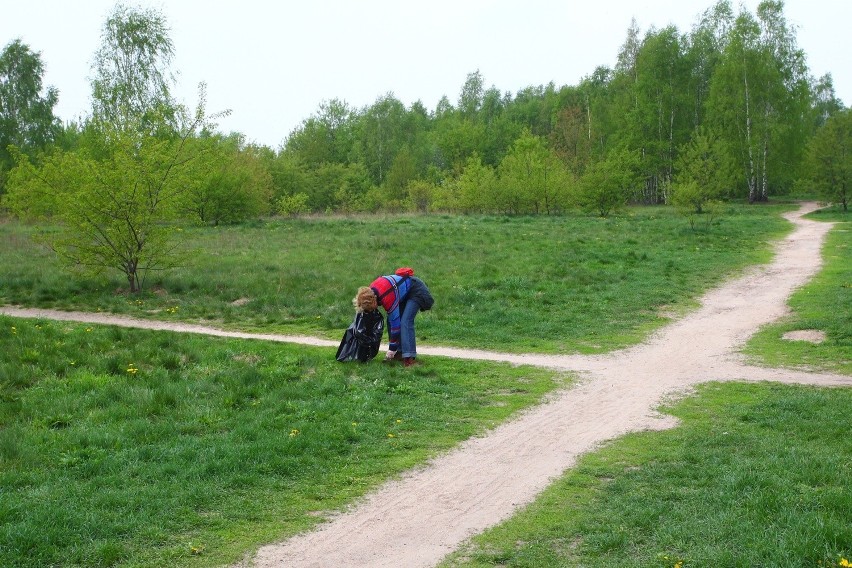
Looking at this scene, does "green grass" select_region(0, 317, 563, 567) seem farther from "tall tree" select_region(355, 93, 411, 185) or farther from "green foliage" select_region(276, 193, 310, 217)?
"tall tree" select_region(355, 93, 411, 185)

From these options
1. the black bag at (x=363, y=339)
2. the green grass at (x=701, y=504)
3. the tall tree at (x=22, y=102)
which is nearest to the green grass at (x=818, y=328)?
the green grass at (x=701, y=504)

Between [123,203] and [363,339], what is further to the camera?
[123,203]

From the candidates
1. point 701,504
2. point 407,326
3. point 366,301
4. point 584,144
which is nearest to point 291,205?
point 584,144

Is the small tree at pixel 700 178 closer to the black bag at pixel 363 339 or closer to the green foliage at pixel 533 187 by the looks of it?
the green foliage at pixel 533 187

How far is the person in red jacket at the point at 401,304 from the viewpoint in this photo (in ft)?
37.3

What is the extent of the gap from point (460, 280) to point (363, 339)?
313 inches

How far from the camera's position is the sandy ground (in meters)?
5.64

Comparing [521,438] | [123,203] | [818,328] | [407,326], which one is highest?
[123,203]

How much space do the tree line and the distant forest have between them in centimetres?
12

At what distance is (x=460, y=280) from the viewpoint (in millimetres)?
19062

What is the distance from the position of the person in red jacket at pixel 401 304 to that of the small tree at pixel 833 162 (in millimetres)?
37279

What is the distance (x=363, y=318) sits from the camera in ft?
37.0

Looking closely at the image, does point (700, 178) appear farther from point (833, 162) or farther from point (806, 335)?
point (806, 335)

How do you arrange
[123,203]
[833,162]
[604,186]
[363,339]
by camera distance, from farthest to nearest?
[604,186] < [833,162] < [123,203] < [363,339]
